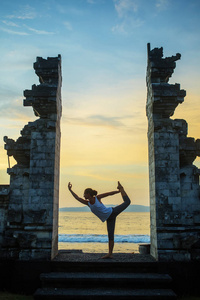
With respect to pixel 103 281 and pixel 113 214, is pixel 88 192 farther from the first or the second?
pixel 103 281

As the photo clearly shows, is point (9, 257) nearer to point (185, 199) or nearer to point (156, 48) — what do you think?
point (185, 199)

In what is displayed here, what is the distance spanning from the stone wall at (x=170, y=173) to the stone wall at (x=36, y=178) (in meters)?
2.62

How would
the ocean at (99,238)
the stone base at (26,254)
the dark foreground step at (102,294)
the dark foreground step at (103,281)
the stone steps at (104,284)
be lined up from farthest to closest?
1. the ocean at (99,238)
2. the stone base at (26,254)
3. the dark foreground step at (103,281)
4. the stone steps at (104,284)
5. the dark foreground step at (102,294)

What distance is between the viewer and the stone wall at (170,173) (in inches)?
299

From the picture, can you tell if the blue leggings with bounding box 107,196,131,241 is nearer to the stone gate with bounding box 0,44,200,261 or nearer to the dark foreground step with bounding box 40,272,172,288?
the stone gate with bounding box 0,44,200,261

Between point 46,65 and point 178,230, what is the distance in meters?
5.69

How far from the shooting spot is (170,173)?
7.87 m

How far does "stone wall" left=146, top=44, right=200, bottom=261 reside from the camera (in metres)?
7.59

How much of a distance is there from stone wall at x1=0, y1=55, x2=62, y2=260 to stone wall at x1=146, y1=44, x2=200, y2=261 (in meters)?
2.62

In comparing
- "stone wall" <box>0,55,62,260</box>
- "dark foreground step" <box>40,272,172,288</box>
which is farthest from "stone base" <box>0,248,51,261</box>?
"dark foreground step" <box>40,272,172,288</box>

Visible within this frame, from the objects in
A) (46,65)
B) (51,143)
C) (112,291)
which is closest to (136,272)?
(112,291)

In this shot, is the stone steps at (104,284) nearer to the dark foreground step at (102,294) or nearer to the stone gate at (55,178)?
the dark foreground step at (102,294)

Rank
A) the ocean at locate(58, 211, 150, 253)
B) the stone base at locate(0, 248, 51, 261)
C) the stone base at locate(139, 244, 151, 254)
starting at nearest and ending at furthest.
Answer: the stone base at locate(0, 248, 51, 261) → the stone base at locate(139, 244, 151, 254) → the ocean at locate(58, 211, 150, 253)

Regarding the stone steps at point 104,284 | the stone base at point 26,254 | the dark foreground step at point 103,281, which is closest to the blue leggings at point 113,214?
the stone steps at point 104,284
